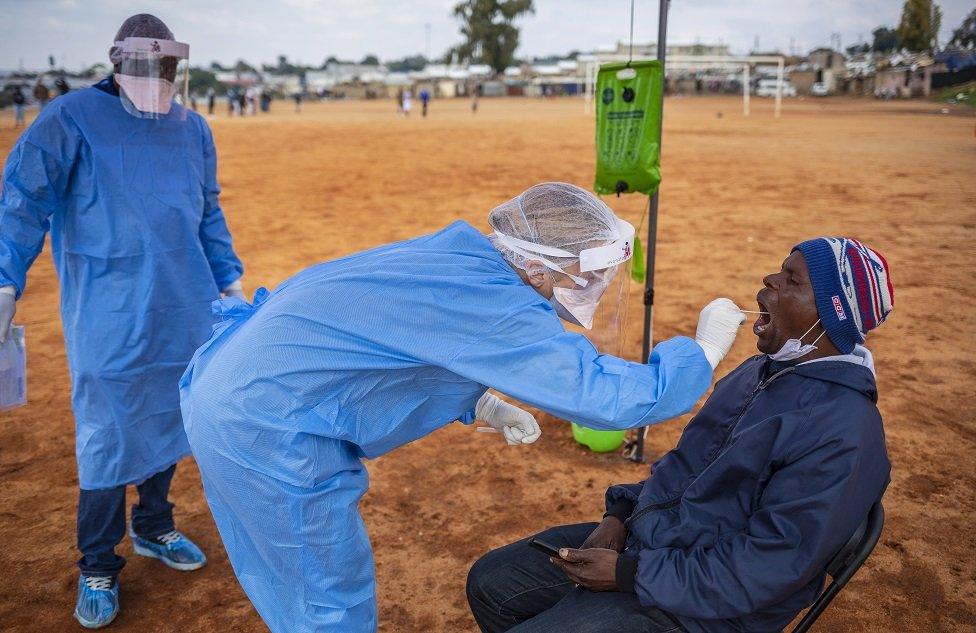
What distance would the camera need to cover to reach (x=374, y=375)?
1.92m

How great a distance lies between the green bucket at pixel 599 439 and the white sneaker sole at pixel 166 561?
2251 mm

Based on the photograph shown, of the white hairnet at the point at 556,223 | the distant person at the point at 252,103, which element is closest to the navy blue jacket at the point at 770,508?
the white hairnet at the point at 556,223

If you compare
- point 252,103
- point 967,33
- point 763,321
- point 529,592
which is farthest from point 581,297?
point 967,33

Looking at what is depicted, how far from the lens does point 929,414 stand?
4.80 m

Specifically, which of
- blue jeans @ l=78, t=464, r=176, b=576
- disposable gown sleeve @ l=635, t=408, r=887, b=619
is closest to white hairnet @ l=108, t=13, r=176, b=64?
blue jeans @ l=78, t=464, r=176, b=576

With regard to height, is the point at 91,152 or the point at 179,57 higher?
the point at 179,57

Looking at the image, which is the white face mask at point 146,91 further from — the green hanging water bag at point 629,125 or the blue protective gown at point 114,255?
the green hanging water bag at point 629,125

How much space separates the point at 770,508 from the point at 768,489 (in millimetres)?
68

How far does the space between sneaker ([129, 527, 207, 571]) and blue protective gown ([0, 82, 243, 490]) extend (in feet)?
1.60

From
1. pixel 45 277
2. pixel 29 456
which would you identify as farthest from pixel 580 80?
pixel 29 456

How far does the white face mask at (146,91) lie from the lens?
121 inches

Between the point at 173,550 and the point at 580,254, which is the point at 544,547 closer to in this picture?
the point at 580,254

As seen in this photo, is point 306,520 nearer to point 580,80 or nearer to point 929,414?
point 929,414

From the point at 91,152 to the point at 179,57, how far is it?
0.57 metres
